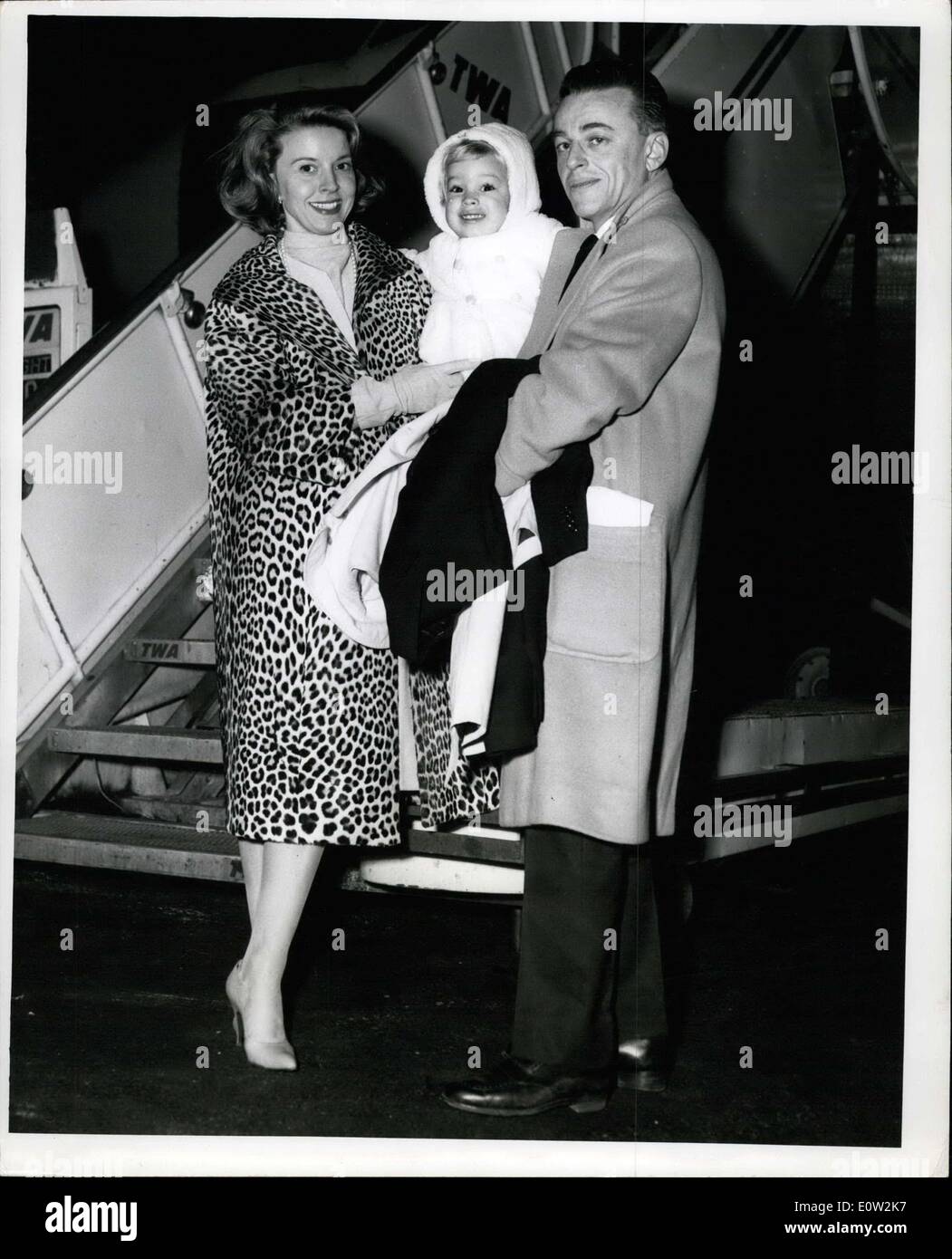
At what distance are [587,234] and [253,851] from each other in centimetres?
145

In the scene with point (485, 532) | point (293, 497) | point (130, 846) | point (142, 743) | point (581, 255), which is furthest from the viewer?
point (142, 743)

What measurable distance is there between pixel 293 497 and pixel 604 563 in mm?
679

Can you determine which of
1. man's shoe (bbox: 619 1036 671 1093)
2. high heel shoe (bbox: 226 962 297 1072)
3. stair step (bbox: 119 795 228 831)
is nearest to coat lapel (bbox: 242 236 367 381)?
high heel shoe (bbox: 226 962 297 1072)

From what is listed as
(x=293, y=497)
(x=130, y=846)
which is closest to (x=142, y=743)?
(x=130, y=846)

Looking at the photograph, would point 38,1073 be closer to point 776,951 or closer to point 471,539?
point 471,539

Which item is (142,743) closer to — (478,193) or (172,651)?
(172,651)

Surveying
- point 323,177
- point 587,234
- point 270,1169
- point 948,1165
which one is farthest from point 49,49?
point 948,1165

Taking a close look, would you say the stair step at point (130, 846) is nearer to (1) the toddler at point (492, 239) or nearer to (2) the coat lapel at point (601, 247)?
(1) the toddler at point (492, 239)

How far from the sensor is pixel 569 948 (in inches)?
103

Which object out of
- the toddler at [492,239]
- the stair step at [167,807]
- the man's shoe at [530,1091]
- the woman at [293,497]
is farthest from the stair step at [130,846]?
the toddler at [492,239]

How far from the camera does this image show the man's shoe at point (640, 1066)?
281cm

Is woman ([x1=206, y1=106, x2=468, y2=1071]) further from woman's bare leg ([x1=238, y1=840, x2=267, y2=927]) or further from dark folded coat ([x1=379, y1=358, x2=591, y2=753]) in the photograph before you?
dark folded coat ([x1=379, y1=358, x2=591, y2=753])

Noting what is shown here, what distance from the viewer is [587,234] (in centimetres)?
279

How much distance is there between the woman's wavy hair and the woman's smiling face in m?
0.02
